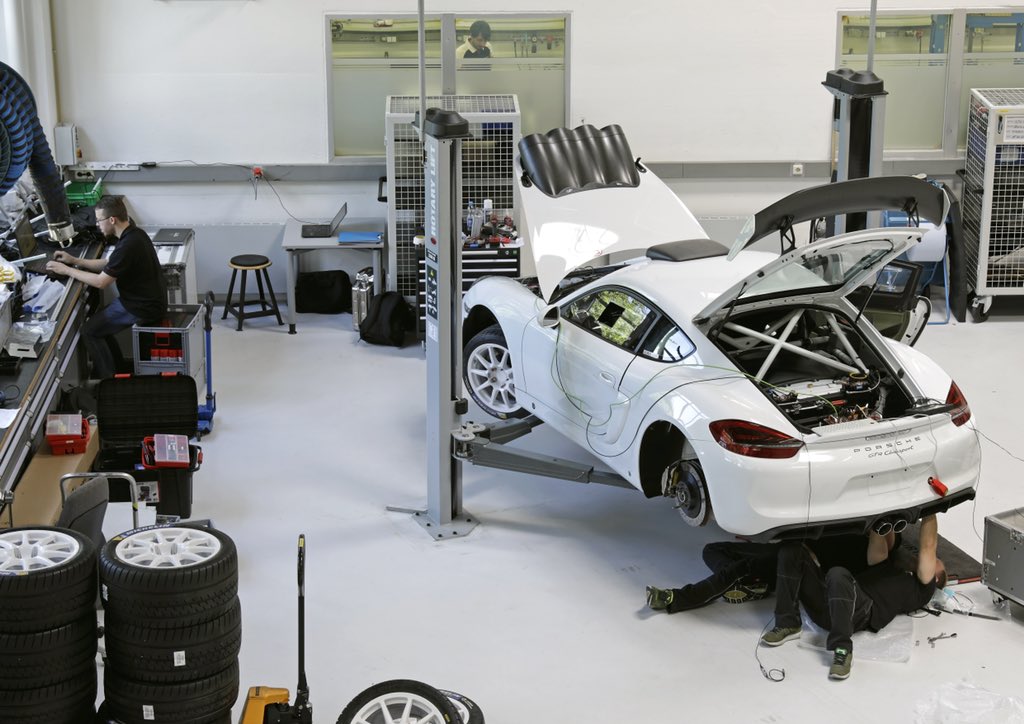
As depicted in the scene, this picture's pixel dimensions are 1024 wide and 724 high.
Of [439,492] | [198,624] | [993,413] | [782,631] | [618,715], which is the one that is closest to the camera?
[198,624]

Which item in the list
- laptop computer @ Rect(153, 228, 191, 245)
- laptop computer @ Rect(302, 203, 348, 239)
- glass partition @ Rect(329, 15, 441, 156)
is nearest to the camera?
laptop computer @ Rect(153, 228, 191, 245)

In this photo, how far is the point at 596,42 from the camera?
36.0ft

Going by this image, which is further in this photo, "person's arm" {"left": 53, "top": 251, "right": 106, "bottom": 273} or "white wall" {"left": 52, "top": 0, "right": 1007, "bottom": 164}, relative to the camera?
"white wall" {"left": 52, "top": 0, "right": 1007, "bottom": 164}

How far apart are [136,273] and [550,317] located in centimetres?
314

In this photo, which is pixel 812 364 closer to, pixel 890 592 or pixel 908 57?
pixel 890 592

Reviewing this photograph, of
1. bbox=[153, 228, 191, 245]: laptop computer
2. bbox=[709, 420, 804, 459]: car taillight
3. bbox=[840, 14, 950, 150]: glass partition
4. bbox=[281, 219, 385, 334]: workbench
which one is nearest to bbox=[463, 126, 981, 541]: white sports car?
bbox=[709, 420, 804, 459]: car taillight

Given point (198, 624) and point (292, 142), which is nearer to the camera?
point (198, 624)

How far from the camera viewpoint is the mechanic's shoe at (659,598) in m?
6.01

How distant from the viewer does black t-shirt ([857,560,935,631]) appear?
5.78 m

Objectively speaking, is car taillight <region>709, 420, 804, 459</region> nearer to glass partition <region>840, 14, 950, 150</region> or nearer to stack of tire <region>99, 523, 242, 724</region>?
stack of tire <region>99, 523, 242, 724</region>

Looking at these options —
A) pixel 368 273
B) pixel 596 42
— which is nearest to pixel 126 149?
pixel 368 273

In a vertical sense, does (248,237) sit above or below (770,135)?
below

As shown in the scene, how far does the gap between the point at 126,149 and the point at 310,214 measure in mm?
1588

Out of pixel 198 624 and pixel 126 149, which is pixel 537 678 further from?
pixel 126 149
